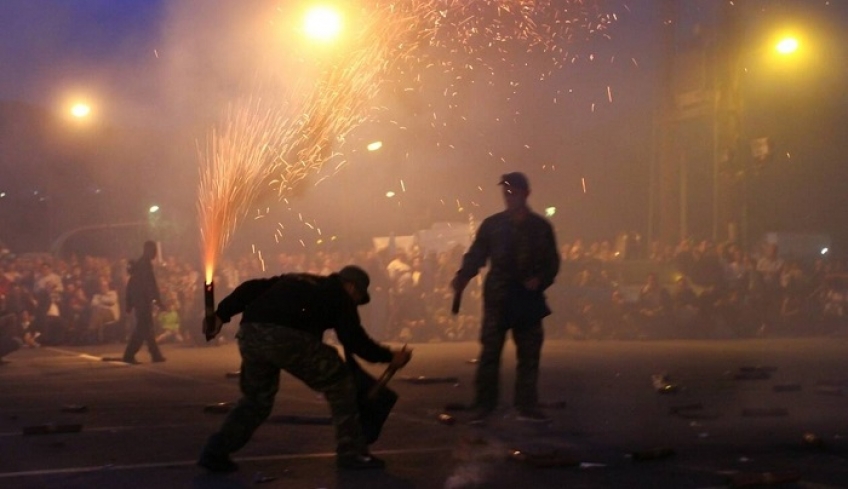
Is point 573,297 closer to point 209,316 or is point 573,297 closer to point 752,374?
point 752,374

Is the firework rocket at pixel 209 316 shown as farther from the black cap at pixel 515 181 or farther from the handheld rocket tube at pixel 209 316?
the black cap at pixel 515 181

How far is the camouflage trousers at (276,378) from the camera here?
22.6 ft

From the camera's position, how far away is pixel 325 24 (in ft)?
49.8

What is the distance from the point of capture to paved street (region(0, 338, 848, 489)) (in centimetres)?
691

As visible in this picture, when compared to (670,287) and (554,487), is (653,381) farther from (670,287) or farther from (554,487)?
(670,287)

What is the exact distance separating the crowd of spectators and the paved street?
5.72m

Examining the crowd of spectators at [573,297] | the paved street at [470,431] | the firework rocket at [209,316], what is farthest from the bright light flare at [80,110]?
the firework rocket at [209,316]

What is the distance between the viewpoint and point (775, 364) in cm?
1473

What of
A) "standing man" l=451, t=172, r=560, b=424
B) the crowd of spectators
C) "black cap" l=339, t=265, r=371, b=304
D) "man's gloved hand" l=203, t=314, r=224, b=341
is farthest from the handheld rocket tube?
the crowd of spectators

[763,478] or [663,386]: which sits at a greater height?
[663,386]

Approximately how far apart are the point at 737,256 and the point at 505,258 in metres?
13.1

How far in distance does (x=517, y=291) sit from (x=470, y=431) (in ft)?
4.11

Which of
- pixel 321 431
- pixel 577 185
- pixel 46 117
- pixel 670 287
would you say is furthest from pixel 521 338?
pixel 46 117

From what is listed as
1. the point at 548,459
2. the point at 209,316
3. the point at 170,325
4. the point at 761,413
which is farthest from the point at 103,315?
the point at 548,459
